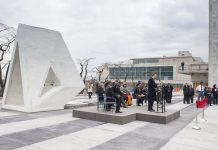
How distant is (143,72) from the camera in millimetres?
72062

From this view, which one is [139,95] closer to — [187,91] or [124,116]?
[124,116]

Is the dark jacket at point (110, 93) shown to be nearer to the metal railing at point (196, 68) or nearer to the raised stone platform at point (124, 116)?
the raised stone platform at point (124, 116)

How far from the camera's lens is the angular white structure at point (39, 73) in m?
11.6

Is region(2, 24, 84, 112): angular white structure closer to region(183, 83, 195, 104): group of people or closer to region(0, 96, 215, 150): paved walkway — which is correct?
region(0, 96, 215, 150): paved walkway

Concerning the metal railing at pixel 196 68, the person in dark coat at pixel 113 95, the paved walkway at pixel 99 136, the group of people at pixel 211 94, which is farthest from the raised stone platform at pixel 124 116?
the metal railing at pixel 196 68

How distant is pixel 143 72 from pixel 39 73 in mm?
61887

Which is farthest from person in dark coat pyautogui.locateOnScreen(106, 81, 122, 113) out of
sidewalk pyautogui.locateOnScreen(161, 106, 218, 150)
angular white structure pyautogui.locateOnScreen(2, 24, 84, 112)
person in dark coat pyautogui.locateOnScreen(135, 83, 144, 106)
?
angular white structure pyautogui.locateOnScreen(2, 24, 84, 112)

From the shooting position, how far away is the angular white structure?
1157 cm

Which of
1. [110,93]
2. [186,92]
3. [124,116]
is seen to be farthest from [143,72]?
[124,116]

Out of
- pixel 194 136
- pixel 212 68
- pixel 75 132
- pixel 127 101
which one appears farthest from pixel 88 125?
pixel 212 68

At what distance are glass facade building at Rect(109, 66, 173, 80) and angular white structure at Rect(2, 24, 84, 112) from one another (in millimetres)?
53637

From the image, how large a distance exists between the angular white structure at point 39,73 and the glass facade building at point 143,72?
5364cm

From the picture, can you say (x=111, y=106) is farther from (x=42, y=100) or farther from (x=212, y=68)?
(x=212, y=68)

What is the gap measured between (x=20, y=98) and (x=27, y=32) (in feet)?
13.2
